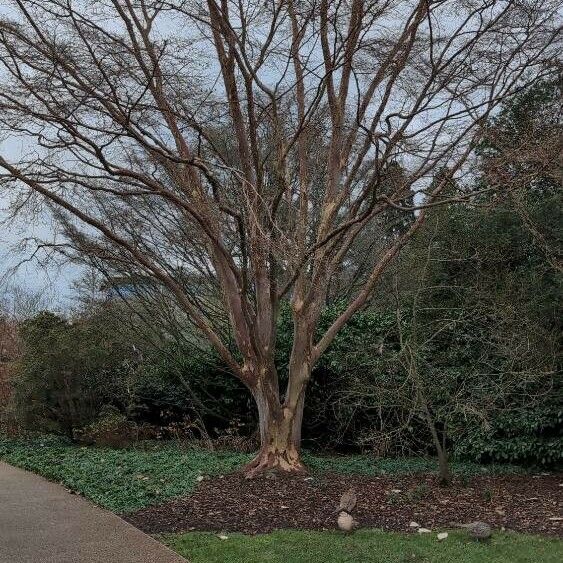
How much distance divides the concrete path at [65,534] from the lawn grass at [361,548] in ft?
1.04

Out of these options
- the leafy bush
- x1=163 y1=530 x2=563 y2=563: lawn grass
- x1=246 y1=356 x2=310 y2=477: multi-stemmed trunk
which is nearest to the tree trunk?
x1=246 y1=356 x2=310 y2=477: multi-stemmed trunk

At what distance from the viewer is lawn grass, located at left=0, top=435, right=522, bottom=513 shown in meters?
7.47

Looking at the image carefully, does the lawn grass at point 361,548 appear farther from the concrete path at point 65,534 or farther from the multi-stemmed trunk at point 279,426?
the multi-stemmed trunk at point 279,426

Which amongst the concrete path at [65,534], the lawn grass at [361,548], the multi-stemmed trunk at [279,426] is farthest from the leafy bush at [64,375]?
the lawn grass at [361,548]

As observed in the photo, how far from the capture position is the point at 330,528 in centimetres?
605

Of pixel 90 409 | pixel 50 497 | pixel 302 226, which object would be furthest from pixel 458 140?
pixel 90 409

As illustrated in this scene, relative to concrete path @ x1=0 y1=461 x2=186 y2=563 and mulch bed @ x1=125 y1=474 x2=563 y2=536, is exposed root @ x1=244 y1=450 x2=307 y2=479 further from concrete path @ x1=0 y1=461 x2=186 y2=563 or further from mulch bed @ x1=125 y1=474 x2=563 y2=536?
concrete path @ x1=0 y1=461 x2=186 y2=563

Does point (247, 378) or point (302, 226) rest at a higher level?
point (302, 226)

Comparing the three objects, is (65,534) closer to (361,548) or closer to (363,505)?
(361,548)

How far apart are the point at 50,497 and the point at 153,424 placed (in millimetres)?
6462

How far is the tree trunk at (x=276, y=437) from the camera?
29.2 feet

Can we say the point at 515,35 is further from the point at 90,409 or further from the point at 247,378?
the point at 90,409

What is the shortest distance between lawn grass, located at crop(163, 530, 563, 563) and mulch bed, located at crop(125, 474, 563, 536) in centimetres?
32

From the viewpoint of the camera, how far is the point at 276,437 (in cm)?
905
